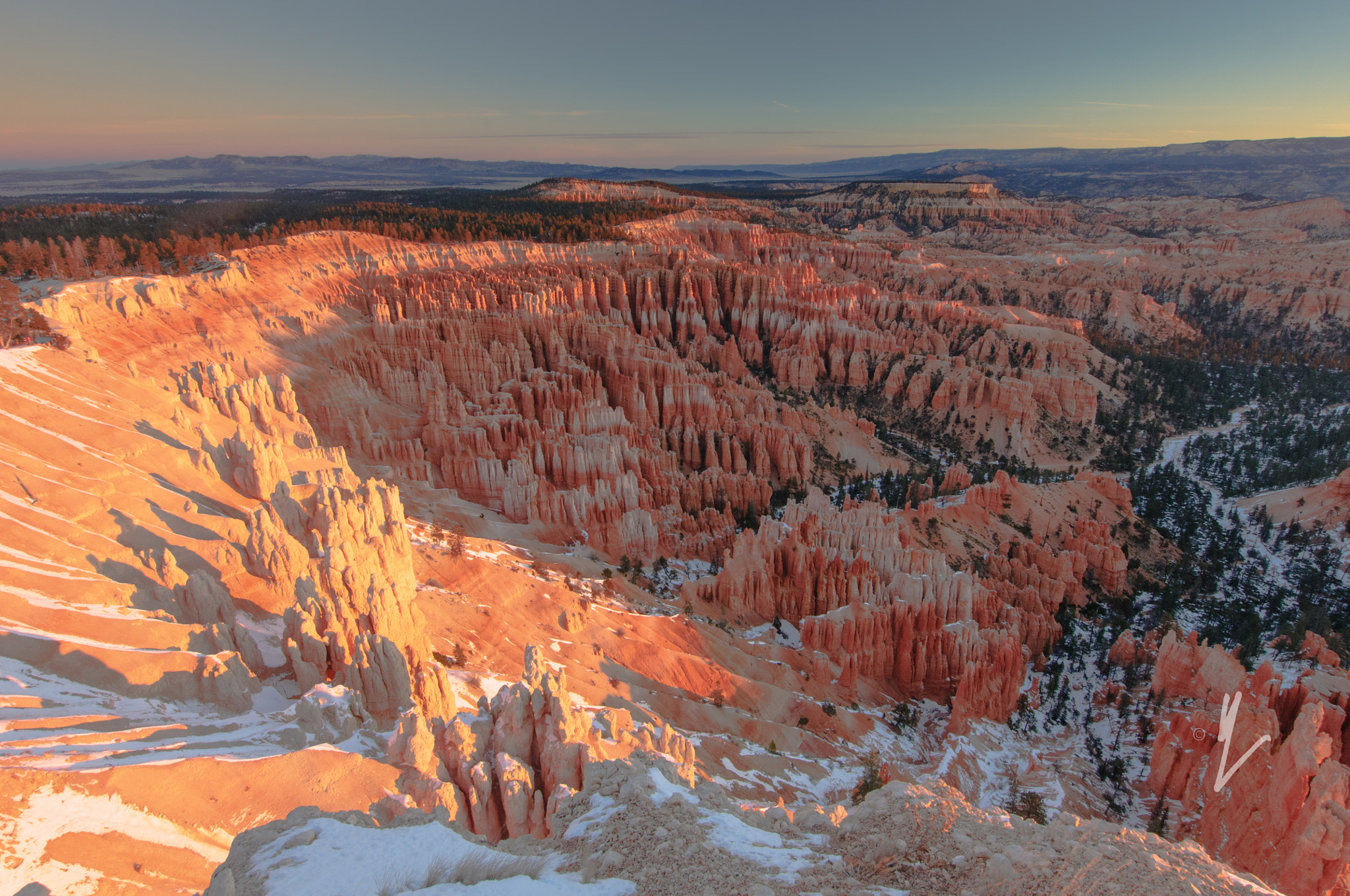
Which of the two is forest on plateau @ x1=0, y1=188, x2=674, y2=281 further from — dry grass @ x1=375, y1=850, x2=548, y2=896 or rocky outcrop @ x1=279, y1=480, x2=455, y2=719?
dry grass @ x1=375, y1=850, x2=548, y2=896

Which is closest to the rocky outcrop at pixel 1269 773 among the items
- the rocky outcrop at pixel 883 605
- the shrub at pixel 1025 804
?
the shrub at pixel 1025 804

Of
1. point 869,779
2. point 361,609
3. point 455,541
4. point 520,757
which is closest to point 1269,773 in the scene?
point 869,779

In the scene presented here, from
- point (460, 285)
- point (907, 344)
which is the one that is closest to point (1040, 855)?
point (460, 285)

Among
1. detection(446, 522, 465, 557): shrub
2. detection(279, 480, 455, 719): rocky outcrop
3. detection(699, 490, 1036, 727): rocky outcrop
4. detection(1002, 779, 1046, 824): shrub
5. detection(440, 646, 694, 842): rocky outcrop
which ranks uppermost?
detection(279, 480, 455, 719): rocky outcrop

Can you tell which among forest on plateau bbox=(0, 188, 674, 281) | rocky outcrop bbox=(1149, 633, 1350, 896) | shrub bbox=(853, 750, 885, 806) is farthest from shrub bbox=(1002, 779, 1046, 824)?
forest on plateau bbox=(0, 188, 674, 281)

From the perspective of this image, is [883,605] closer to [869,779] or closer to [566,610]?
[869,779]
